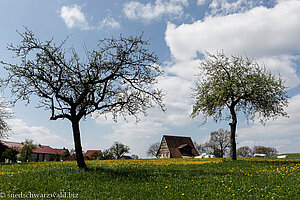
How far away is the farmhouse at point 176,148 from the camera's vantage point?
62.1 meters

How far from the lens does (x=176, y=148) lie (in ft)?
209

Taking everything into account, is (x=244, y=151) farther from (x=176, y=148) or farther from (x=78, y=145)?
(x=78, y=145)

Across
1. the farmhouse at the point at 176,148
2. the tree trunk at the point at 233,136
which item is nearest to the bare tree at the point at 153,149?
the farmhouse at the point at 176,148

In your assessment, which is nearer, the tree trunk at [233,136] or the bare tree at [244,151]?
the tree trunk at [233,136]

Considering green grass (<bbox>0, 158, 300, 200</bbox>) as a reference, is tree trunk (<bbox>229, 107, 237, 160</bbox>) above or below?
above

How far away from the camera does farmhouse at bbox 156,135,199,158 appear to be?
62.1 m

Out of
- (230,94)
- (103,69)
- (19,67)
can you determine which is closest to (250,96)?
(230,94)

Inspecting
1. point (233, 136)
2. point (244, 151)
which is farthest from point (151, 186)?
point (244, 151)

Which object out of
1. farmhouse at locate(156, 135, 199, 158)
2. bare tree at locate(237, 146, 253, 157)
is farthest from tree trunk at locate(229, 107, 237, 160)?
bare tree at locate(237, 146, 253, 157)

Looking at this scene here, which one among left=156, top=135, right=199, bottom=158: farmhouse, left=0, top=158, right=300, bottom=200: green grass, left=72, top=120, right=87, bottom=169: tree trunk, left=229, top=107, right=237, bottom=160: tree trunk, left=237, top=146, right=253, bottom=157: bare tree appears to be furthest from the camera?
left=237, top=146, right=253, bottom=157: bare tree

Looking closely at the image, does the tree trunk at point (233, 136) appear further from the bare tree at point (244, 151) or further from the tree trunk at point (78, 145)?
the bare tree at point (244, 151)

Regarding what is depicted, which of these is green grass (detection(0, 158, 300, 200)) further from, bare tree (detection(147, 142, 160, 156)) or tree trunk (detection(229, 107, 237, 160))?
bare tree (detection(147, 142, 160, 156))

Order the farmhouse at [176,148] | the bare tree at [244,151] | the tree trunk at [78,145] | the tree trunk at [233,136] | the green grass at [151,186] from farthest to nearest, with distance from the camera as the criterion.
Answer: the bare tree at [244,151] < the farmhouse at [176,148] < the tree trunk at [233,136] < the tree trunk at [78,145] < the green grass at [151,186]

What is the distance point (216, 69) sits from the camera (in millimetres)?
27375
